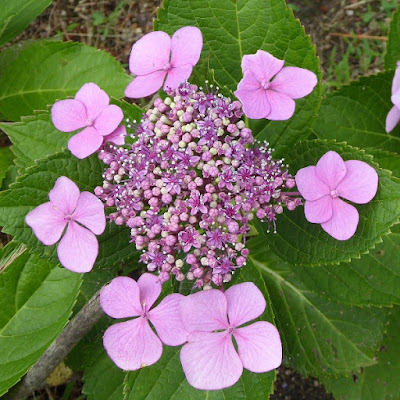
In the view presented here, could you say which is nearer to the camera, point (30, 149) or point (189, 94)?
point (189, 94)

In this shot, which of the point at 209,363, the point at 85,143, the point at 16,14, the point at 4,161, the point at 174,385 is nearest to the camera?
the point at 209,363

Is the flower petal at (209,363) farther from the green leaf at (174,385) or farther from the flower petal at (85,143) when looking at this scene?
the flower petal at (85,143)

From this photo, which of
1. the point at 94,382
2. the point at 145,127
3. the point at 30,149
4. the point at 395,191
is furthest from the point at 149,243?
the point at 94,382

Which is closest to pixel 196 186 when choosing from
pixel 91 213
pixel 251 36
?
pixel 91 213

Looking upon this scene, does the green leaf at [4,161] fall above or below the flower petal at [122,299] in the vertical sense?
below

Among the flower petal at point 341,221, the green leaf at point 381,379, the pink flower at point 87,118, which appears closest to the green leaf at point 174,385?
the flower petal at point 341,221

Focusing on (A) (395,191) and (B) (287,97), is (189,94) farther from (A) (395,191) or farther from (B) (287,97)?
(A) (395,191)

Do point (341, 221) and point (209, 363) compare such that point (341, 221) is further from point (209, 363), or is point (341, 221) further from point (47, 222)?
point (47, 222)
